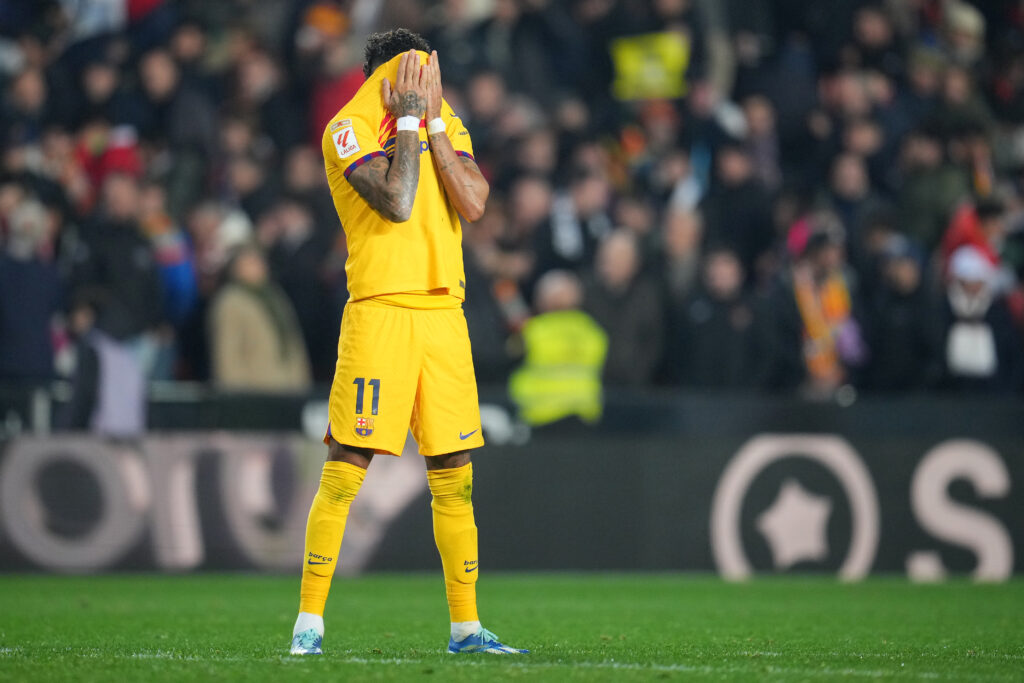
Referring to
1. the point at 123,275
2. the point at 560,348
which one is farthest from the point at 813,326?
the point at 123,275

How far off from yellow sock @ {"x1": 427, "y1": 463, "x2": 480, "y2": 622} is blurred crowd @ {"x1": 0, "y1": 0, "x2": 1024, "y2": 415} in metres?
5.90

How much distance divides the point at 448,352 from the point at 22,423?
6.96 meters

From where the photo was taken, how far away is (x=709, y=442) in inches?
498

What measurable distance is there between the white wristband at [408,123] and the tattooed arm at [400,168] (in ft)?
0.05

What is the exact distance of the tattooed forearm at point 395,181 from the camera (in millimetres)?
6316

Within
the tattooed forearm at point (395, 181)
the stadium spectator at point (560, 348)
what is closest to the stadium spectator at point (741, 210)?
the stadium spectator at point (560, 348)

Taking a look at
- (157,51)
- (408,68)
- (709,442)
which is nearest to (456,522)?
(408,68)

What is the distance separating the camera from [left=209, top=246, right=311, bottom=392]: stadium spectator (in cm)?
1314

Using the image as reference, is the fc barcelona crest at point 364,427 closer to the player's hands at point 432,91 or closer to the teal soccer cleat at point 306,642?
the teal soccer cleat at point 306,642

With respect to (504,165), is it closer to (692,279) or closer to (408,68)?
(692,279)

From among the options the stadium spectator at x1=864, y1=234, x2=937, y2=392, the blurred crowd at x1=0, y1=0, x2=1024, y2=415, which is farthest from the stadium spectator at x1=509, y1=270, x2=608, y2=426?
the stadium spectator at x1=864, y1=234, x2=937, y2=392

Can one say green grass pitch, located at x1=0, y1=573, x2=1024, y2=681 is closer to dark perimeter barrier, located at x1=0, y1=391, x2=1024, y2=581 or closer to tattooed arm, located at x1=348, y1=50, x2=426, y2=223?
dark perimeter barrier, located at x1=0, y1=391, x2=1024, y2=581

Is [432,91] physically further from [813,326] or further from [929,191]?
[929,191]

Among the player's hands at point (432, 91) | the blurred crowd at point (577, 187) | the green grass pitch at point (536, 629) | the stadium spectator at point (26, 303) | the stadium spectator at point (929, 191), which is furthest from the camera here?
the stadium spectator at point (929, 191)
